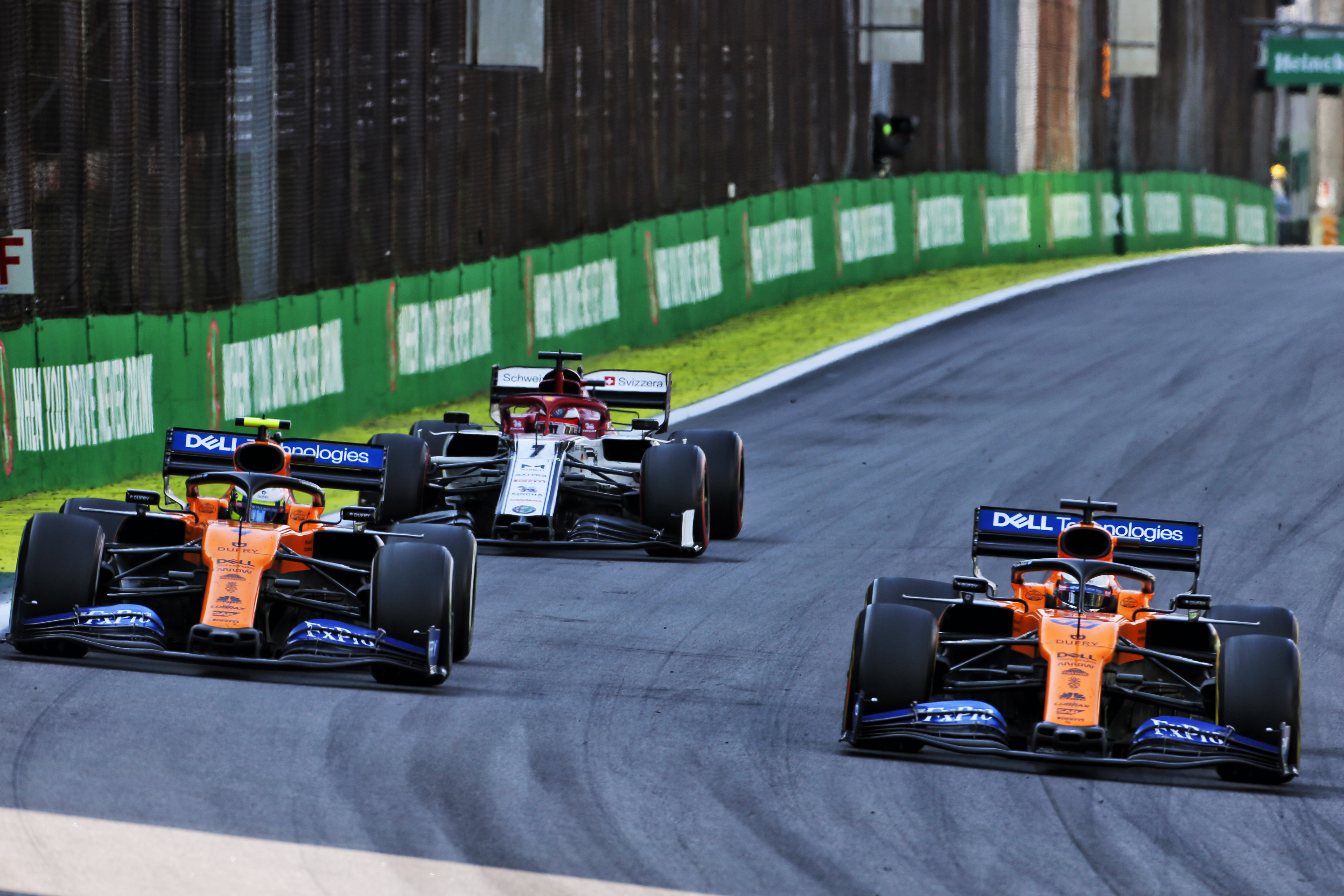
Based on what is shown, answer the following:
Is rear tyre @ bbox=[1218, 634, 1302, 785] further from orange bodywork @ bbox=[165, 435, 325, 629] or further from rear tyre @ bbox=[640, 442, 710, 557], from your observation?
rear tyre @ bbox=[640, 442, 710, 557]

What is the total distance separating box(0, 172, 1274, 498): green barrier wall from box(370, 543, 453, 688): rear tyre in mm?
7548

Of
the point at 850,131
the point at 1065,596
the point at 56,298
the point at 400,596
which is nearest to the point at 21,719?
the point at 400,596

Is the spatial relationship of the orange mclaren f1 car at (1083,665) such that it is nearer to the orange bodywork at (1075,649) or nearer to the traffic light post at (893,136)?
the orange bodywork at (1075,649)

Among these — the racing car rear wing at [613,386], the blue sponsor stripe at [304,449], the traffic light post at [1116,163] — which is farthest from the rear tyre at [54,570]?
the traffic light post at [1116,163]

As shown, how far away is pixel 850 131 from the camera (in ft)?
116

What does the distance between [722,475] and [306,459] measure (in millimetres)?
4699

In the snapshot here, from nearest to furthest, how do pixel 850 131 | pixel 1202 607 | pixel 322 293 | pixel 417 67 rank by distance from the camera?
pixel 1202 607
pixel 322 293
pixel 417 67
pixel 850 131

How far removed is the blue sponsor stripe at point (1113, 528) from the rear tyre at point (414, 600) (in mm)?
2787

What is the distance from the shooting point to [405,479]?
50.8 feet

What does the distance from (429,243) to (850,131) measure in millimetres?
12280

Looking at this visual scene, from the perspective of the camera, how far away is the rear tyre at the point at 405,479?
608 inches

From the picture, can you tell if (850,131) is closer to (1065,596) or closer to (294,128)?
(294,128)

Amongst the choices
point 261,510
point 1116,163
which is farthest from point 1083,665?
point 1116,163

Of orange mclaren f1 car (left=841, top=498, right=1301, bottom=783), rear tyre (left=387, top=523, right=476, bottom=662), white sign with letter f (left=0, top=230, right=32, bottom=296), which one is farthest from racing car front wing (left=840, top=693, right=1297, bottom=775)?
white sign with letter f (left=0, top=230, right=32, bottom=296)
